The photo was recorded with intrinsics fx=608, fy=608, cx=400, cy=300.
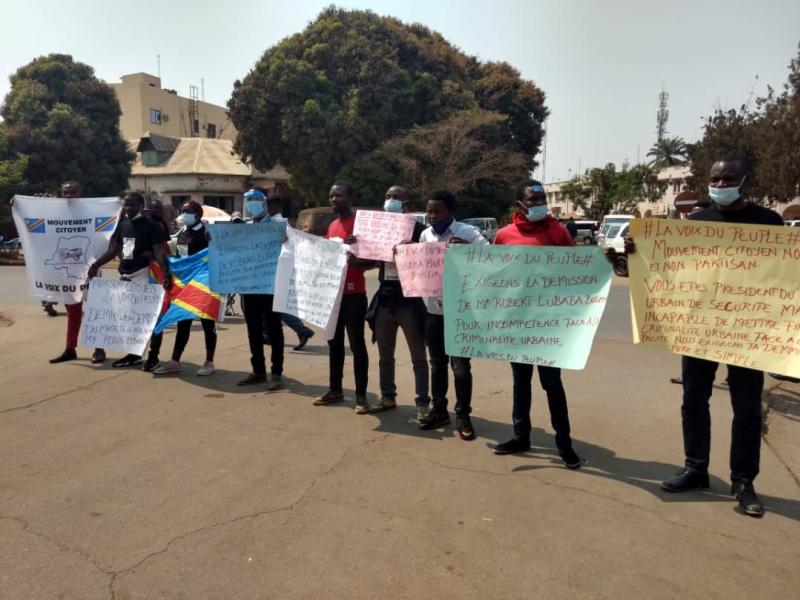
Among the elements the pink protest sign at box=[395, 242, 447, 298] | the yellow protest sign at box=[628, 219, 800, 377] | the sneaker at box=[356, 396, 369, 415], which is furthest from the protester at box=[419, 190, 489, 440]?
the yellow protest sign at box=[628, 219, 800, 377]

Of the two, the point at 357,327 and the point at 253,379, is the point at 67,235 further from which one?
the point at 357,327

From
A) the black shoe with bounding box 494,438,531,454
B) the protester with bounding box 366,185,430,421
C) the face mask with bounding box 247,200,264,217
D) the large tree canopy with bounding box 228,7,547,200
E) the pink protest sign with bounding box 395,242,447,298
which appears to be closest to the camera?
the black shoe with bounding box 494,438,531,454

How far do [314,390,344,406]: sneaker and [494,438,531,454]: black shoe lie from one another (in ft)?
5.80

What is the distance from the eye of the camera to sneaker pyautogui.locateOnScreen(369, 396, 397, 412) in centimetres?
533

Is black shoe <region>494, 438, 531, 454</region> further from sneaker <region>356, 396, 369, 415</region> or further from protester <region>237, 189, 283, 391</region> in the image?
protester <region>237, 189, 283, 391</region>

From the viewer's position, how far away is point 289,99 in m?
30.0

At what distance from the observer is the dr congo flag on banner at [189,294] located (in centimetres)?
649

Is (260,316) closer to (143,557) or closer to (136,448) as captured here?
(136,448)

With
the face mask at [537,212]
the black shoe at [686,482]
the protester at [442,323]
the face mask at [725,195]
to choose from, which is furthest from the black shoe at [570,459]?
the face mask at [725,195]

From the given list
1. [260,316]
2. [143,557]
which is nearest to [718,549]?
[143,557]

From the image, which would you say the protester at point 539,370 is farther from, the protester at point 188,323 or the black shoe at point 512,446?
the protester at point 188,323

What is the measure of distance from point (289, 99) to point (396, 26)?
827 cm

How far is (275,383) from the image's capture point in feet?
20.0

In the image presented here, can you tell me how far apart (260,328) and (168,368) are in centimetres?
133
